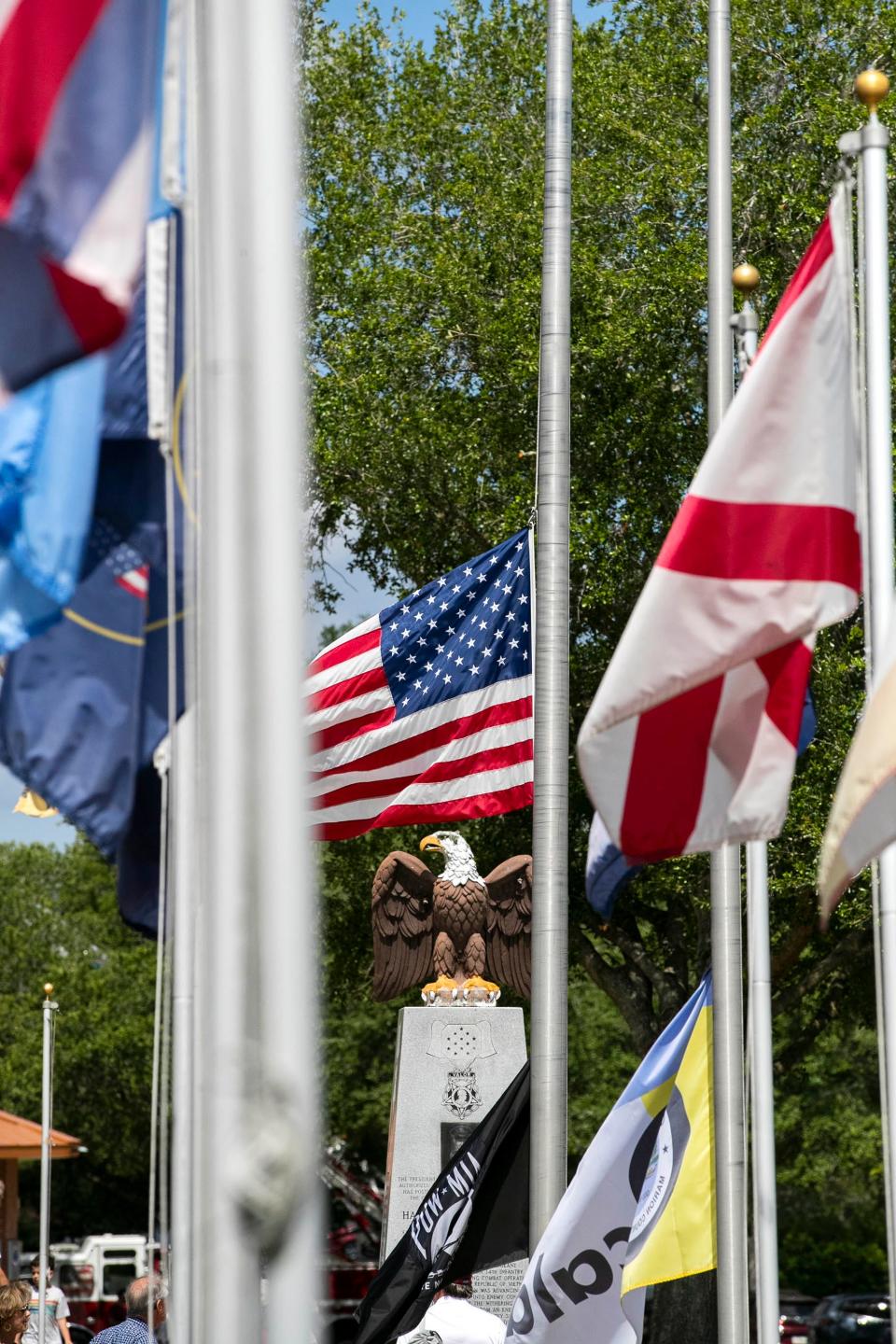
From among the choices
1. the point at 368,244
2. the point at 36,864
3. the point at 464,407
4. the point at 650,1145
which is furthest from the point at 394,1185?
the point at 36,864

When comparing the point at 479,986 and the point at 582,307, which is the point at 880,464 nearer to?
the point at 479,986

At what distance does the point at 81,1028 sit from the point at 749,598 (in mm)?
32486

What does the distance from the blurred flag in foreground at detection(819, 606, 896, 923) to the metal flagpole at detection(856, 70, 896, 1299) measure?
104cm

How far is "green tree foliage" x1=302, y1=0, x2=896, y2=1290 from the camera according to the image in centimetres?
2056

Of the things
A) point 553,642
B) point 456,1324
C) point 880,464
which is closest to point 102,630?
point 880,464

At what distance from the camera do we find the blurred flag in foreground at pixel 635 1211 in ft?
23.1

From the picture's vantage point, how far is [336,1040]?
35.8 metres

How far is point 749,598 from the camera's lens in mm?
5543

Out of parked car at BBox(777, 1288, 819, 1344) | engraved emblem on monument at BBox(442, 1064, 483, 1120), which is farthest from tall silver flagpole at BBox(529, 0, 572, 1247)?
parked car at BBox(777, 1288, 819, 1344)

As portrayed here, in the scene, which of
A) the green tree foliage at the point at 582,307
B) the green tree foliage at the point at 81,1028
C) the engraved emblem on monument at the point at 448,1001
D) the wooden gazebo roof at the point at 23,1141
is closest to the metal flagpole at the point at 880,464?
the engraved emblem on monument at the point at 448,1001

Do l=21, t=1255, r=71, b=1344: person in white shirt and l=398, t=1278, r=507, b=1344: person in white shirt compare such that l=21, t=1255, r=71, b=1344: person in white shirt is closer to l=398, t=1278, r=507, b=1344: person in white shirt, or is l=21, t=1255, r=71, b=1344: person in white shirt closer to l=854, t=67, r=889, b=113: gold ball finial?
l=398, t=1278, r=507, b=1344: person in white shirt

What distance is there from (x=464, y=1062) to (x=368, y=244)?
11954mm

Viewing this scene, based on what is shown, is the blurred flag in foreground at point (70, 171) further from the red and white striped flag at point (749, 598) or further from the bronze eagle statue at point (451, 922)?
the bronze eagle statue at point (451, 922)

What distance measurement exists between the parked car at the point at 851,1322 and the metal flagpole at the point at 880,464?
2525 cm
